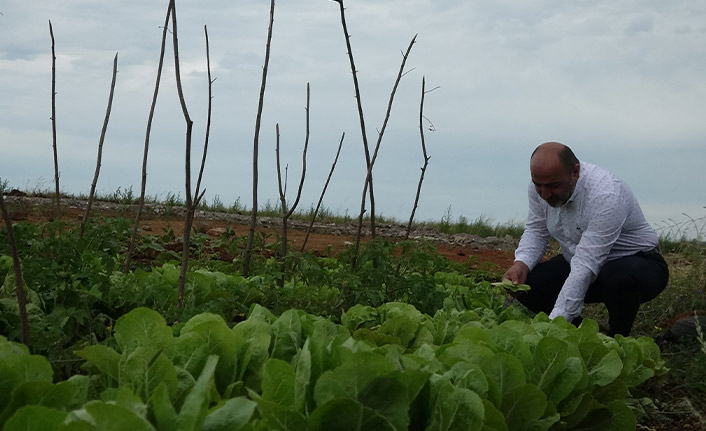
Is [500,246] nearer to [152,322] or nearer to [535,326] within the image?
[535,326]

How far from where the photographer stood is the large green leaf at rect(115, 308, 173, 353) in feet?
6.29

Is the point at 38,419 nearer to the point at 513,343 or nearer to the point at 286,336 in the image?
the point at 286,336

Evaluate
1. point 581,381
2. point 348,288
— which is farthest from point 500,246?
point 581,381

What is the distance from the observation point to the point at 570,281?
13.7ft

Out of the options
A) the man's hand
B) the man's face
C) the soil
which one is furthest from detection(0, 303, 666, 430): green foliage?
the soil

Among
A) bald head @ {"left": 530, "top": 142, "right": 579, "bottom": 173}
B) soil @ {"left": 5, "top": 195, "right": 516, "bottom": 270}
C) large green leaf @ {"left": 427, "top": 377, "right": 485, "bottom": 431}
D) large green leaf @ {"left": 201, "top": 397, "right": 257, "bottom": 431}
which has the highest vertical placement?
bald head @ {"left": 530, "top": 142, "right": 579, "bottom": 173}

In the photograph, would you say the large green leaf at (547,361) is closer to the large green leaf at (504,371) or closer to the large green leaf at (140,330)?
the large green leaf at (504,371)

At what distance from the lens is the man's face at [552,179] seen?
4246mm

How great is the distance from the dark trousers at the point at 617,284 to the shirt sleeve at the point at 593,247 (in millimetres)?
236

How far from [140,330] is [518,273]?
3116 mm

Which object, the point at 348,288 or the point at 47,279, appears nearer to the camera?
the point at 47,279

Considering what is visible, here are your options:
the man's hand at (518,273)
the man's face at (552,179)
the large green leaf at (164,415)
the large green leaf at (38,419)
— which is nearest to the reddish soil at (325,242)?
the man's hand at (518,273)

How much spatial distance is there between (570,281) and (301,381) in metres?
2.88

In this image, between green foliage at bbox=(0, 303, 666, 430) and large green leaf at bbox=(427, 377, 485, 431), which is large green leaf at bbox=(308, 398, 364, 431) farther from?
large green leaf at bbox=(427, 377, 485, 431)
